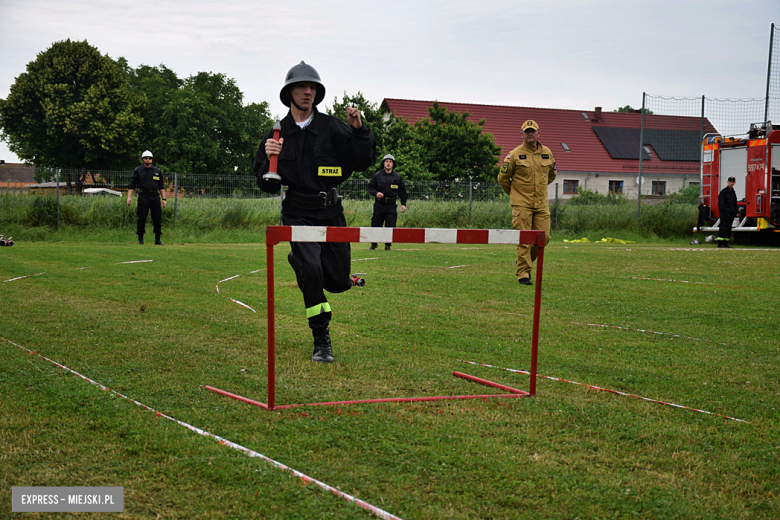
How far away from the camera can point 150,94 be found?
50.9 m

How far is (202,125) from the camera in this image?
150 ft

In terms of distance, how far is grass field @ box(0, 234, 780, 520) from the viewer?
2.39 m

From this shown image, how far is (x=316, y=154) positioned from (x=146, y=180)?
11917 mm

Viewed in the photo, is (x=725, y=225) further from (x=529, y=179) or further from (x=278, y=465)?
(x=278, y=465)

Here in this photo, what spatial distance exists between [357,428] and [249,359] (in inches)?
65.2

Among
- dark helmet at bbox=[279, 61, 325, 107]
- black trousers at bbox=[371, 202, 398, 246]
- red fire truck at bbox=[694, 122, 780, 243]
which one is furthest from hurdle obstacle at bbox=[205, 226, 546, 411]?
red fire truck at bbox=[694, 122, 780, 243]

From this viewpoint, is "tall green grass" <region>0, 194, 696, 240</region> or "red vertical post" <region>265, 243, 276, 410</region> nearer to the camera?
"red vertical post" <region>265, 243, 276, 410</region>

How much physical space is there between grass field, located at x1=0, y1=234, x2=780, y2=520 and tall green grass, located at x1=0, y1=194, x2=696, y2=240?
12170 mm

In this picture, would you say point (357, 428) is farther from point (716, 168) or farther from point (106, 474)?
point (716, 168)

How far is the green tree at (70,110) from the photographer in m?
40.0

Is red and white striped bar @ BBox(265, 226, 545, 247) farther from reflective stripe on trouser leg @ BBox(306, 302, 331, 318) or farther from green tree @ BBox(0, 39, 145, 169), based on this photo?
green tree @ BBox(0, 39, 145, 169)

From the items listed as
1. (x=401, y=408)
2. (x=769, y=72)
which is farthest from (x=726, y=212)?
(x=401, y=408)

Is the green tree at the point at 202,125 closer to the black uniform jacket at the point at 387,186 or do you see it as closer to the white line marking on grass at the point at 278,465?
the black uniform jacket at the point at 387,186

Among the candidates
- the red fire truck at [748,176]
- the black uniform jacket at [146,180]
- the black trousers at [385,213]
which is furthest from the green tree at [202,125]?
the red fire truck at [748,176]
